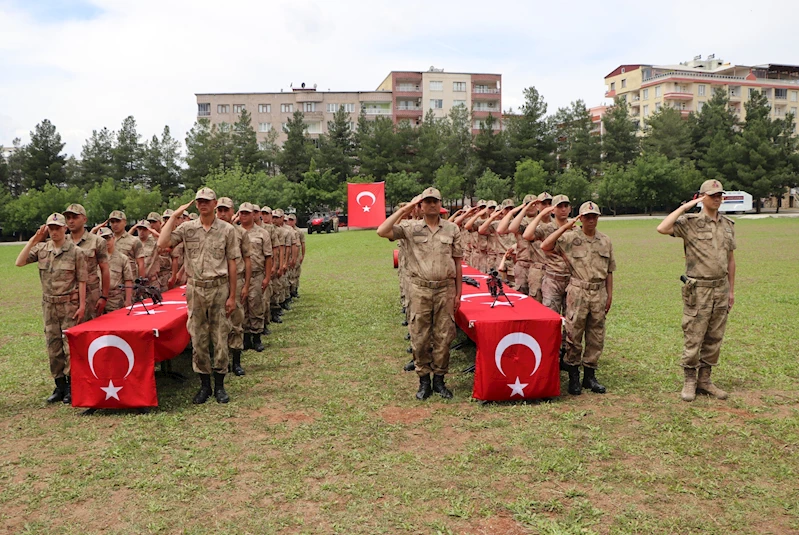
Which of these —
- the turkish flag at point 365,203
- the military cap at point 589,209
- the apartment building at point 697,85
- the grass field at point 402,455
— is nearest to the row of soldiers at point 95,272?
the grass field at point 402,455

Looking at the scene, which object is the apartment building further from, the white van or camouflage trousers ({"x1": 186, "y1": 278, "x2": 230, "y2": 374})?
camouflage trousers ({"x1": 186, "y1": 278, "x2": 230, "y2": 374})

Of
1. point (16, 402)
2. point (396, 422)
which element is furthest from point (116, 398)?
point (396, 422)

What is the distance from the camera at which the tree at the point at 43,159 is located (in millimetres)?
53219

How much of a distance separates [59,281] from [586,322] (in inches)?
203

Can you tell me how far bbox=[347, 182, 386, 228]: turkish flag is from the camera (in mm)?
19484

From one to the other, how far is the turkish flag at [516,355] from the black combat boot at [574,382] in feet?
1.10

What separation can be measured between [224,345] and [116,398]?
1.06m

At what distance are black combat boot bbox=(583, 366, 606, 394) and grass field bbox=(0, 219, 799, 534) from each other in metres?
0.12

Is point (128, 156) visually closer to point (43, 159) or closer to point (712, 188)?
point (43, 159)

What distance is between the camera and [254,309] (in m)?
8.72

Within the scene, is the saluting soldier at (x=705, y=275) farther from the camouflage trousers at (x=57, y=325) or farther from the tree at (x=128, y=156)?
the tree at (x=128, y=156)

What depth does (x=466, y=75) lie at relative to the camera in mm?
69250

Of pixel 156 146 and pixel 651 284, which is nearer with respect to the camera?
pixel 651 284

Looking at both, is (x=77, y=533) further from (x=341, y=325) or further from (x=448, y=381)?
(x=341, y=325)
